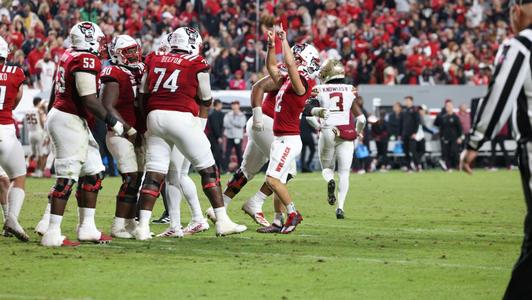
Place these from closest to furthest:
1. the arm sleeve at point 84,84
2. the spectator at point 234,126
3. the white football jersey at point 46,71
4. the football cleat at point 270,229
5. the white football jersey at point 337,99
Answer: the arm sleeve at point 84,84 → the football cleat at point 270,229 → the white football jersey at point 337,99 → the white football jersey at point 46,71 → the spectator at point 234,126

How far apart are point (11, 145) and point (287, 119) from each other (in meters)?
3.04

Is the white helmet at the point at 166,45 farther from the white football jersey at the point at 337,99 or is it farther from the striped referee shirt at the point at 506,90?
the striped referee shirt at the point at 506,90

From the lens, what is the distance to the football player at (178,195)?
1120cm

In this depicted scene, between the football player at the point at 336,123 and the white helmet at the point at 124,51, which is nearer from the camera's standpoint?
the white helmet at the point at 124,51

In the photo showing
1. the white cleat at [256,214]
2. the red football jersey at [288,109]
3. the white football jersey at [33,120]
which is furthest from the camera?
the white football jersey at [33,120]

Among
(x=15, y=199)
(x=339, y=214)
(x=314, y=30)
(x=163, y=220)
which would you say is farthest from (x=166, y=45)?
(x=314, y=30)

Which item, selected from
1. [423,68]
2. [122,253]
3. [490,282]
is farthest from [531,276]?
[423,68]

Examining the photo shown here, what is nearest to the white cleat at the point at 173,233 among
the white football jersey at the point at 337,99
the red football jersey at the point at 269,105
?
the red football jersey at the point at 269,105

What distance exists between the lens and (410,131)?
27.9m

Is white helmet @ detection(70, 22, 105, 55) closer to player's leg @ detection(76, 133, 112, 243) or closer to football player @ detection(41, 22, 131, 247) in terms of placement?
football player @ detection(41, 22, 131, 247)

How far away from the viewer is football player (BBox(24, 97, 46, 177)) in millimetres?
24281

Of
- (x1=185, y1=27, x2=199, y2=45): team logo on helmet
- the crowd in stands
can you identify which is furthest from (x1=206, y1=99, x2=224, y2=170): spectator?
(x1=185, y1=27, x2=199, y2=45): team logo on helmet

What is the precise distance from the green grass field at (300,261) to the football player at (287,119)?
517 mm

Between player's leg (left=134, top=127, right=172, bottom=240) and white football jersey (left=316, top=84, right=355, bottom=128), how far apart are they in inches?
168
